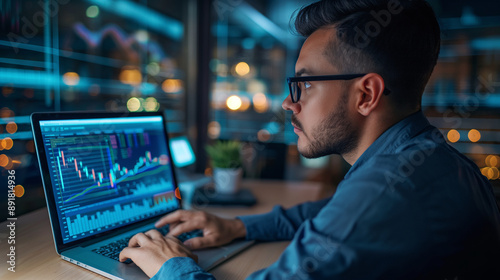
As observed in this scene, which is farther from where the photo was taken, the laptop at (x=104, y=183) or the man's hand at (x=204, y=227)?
the man's hand at (x=204, y=227)

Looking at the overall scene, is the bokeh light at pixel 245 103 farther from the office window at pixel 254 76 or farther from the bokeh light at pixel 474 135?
the bokeh light at pixel 474 135

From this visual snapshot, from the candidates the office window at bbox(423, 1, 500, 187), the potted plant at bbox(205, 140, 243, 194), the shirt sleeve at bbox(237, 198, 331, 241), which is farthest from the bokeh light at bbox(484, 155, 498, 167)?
the shirt sleeve at bbox(237, 198, 331, 241)

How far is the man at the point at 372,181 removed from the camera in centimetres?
60

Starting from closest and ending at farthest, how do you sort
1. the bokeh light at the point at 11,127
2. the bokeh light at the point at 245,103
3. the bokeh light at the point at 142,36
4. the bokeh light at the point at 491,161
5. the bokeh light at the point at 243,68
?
the bokeh light at the point at 11,127, the bokeh light at the point at 142,36, the bokeh light at the point at 491,161, the bokeh light at the point at 243,68, the bokeh light at the point at 245,103

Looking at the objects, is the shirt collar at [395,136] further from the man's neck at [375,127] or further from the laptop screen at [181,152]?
the laptop screen at [181,152]

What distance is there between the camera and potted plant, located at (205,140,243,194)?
1657 millimetres

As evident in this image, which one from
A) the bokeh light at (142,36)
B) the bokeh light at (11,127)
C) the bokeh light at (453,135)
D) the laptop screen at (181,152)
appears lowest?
the bokeh light at (453,135)

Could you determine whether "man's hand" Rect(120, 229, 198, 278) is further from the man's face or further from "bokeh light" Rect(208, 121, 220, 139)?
"bokeh light" Rect(208, 121, 220, 139)

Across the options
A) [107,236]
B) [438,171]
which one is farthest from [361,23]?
[107,236]

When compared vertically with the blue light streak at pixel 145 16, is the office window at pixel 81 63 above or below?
below

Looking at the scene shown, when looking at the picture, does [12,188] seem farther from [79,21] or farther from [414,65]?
[414,65]

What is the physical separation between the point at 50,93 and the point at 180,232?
889 millimetres

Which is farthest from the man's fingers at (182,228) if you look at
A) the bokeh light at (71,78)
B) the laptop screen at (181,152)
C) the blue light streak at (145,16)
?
the blue light streak at (145,16)

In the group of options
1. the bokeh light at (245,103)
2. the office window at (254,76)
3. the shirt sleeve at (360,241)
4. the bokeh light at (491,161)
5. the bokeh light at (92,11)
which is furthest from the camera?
the bokeh light at (245,103)
